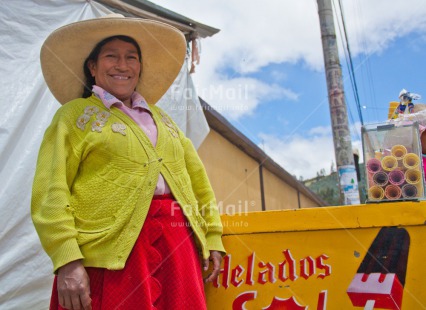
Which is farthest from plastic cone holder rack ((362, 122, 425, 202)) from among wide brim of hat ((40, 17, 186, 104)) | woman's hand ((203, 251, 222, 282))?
wide brim of hat ((40, 17, 186, 104))

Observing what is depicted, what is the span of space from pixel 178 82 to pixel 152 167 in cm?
277

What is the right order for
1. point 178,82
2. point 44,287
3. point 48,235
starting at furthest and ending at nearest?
point 178,82 → point 44,287 → point 48,235

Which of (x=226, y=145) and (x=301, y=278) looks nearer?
(x=301, y=278)

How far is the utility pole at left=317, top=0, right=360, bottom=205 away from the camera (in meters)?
4.33

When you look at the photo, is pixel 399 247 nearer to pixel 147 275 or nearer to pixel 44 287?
pixel 147 275

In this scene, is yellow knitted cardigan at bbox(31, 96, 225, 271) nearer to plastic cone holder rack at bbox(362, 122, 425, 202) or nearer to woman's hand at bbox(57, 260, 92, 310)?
woman's hand at bbox(57, 260, 92, 310)

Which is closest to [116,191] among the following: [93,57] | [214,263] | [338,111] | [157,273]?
[157,273]

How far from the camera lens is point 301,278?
1812 millimetres

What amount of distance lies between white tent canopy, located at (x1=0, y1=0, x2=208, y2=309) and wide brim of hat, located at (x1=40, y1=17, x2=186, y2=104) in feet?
3.44

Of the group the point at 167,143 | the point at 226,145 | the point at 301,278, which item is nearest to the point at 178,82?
the point at 167,143

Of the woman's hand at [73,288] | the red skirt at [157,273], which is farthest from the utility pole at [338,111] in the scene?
the woman's hand at [73,288]

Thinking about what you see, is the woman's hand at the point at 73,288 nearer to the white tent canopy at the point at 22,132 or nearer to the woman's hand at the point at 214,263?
the woman's hand at the point at 214,263

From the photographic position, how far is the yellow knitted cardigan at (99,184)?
1.44m

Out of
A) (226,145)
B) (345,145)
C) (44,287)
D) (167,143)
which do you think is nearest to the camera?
(167,143)
